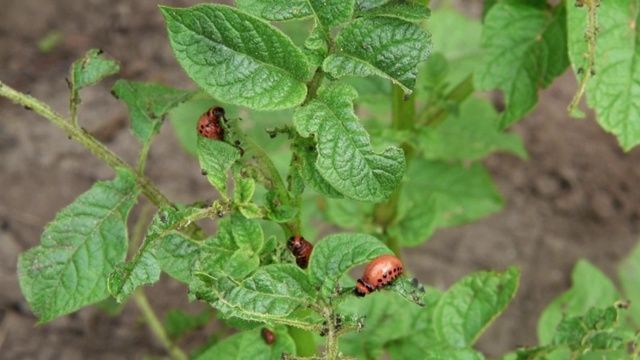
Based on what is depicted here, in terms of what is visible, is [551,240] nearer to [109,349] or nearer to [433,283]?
[433,283]

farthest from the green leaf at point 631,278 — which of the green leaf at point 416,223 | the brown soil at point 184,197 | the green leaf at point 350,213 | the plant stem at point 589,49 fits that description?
the plant stem at point 589,49

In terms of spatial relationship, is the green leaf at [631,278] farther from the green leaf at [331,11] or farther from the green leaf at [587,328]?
the green leaf at [331,11]

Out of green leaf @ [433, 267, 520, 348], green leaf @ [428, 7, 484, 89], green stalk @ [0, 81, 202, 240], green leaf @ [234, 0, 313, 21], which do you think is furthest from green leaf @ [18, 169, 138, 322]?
green leaf @ [428, 7, 484, 89]

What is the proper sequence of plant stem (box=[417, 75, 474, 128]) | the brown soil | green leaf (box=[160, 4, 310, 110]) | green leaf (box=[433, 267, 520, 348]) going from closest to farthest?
green leaf (box=[160, 4, 310, 110]) → green leaf (box=[433, 267, 520, 348]) → plant stem (box=[417, 75, 474, 128]) → the brown soil

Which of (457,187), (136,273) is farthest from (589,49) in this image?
(457,187)

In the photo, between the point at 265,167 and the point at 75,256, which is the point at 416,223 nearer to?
the point at 265,167

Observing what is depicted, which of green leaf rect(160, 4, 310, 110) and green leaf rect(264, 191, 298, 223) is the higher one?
green leaf rect(160, 4, 310, 110)

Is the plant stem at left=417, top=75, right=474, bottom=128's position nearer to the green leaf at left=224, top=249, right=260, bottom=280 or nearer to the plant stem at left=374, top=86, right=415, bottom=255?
the plant stem at left=374, top=86, right=415, bottom=255
